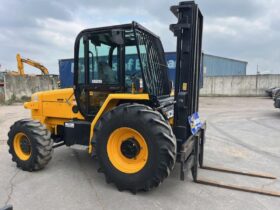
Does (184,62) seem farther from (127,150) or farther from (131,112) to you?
(127,150)

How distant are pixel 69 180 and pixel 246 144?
472 cm

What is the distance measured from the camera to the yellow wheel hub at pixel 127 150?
13.0 feet

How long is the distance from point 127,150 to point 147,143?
0.42 metres

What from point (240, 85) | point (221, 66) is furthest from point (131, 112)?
point (221, 66)

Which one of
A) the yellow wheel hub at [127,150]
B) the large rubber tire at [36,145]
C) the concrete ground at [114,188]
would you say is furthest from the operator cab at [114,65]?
the concrete ground at [114,188]

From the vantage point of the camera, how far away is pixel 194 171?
173 inches

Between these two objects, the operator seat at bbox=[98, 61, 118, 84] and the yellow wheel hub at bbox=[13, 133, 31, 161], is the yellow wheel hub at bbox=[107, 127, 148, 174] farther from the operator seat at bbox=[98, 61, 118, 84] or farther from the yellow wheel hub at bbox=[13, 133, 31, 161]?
the yellow wheel hub at bbox=[13, 133, 31, 161]

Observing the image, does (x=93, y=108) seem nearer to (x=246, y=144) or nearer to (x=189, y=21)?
(x=189, y=21)

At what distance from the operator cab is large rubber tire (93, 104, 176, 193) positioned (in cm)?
48

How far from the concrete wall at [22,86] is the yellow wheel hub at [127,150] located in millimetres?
18095

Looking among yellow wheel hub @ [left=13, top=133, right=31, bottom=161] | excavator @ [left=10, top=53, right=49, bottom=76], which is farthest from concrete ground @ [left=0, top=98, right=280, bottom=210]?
excavator @ [left=10, top=53, right=49, bottom=76]

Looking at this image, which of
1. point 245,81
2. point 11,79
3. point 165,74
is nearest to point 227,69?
point 245,81

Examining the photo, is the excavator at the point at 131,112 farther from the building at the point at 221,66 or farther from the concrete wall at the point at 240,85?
the building at the point at 221,66

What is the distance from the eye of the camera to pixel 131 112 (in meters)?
3.84
